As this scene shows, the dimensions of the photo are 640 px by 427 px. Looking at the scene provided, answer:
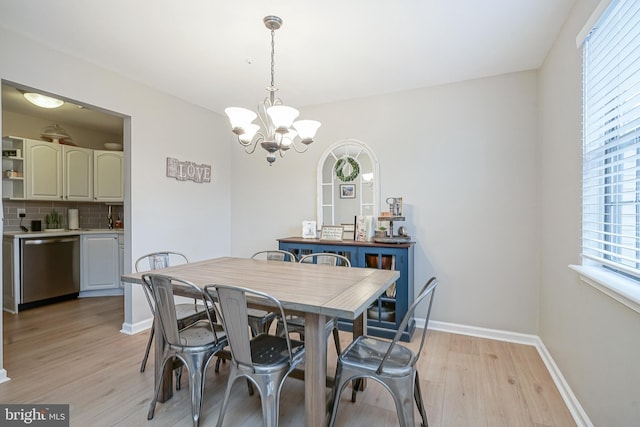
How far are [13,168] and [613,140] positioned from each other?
615 cm

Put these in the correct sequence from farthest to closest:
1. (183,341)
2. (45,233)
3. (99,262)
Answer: (99,262) → (45,233) → (183,341)

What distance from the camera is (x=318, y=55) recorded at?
2656mm

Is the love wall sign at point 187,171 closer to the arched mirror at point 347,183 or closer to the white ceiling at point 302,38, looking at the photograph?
the white ceiling at point 302,38

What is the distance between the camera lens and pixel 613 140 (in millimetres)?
1591

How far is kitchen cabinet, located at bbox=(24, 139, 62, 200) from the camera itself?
4051 mm

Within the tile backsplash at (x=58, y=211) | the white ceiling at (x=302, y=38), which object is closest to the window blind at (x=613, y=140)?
the white ceiling at (x=302, y=38)

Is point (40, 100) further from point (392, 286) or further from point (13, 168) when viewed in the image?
point (392, 286)

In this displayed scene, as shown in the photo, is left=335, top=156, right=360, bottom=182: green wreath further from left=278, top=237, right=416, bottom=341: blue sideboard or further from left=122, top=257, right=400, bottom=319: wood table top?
left=122, top=257, right=400, bottom=319: wood table top

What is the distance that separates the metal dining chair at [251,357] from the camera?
58.1 inches

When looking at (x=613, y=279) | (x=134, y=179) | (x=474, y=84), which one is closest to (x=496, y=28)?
(x=474, y=84)

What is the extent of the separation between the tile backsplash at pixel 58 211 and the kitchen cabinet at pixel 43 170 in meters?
0.35

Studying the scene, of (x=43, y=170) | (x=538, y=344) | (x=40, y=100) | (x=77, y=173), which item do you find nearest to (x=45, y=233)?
(x=43, y=170)

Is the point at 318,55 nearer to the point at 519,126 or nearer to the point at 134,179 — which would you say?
the point at 519,126

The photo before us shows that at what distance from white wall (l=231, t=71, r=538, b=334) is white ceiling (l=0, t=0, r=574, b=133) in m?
0.26
